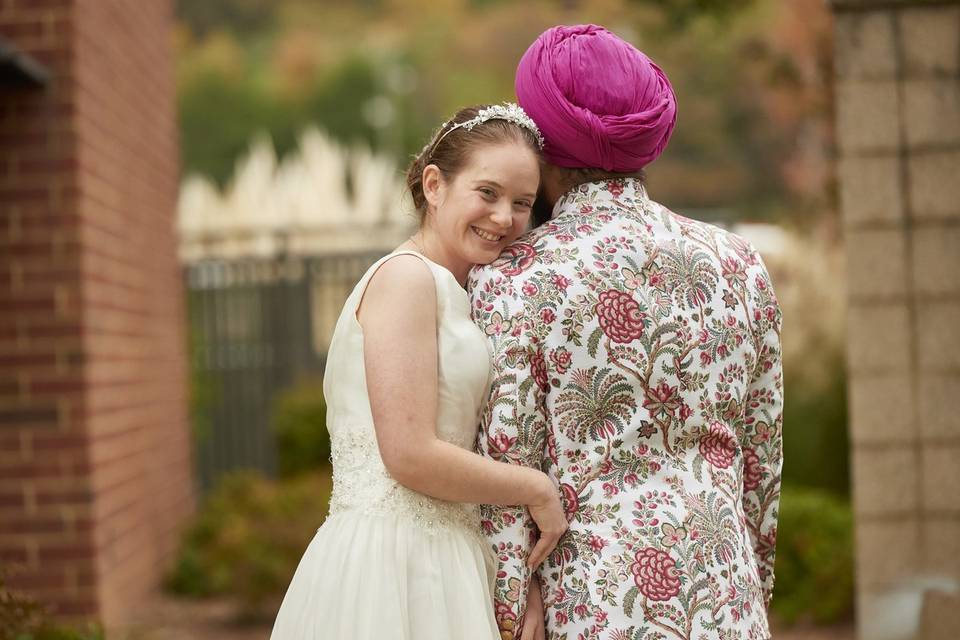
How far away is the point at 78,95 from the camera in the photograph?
5.30m

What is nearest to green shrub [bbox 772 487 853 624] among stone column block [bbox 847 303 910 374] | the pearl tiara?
stone column block [bbox 847 303 910 374]

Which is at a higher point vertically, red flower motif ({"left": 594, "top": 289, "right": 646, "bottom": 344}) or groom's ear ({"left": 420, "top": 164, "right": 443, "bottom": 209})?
groom's ear ({"left": 420, "top": 164, "right": 443, "bottom": 209})

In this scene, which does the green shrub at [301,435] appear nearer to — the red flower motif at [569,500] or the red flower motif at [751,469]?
the red flower motif at [751,469]

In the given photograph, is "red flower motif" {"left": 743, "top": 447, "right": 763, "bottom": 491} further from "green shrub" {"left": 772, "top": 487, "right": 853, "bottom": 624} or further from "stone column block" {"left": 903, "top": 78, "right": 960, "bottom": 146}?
"green shrub" {"left": 772, "top": 487, "right": 853, "bottom": 624}

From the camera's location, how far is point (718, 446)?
2318mm

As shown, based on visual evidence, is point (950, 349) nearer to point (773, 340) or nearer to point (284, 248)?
point (773, 340)

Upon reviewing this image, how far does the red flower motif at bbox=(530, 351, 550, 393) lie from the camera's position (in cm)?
217

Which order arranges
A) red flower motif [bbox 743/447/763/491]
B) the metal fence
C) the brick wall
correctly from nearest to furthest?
red flower motif [bbox 743/447/763/491]
the brick wall
the metal fence

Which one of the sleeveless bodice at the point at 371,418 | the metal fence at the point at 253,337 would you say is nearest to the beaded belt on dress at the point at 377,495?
the sleeveless bodice at the point at 371,418

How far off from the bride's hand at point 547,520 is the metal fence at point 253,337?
30.0ft

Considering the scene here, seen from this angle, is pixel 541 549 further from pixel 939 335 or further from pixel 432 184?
pixel 939 335

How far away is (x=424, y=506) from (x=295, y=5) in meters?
50.0

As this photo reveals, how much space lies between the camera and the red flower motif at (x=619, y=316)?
7.19 feet

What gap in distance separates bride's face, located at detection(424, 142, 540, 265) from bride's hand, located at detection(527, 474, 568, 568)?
0.44 metres
